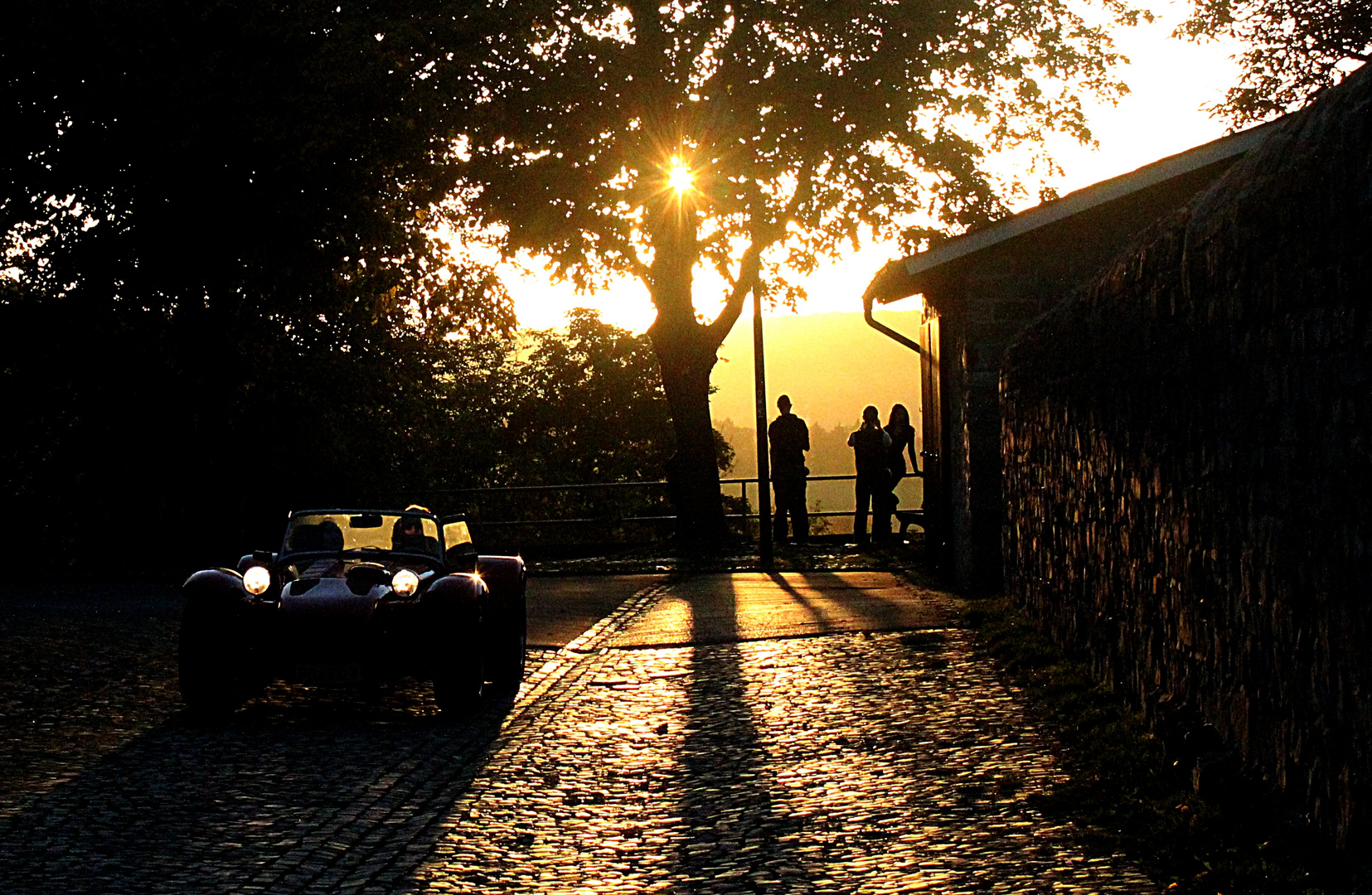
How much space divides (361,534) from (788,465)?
15670mm

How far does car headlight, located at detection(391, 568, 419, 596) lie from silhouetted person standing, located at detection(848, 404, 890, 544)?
600 inches

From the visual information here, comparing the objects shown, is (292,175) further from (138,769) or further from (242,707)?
(138,769)

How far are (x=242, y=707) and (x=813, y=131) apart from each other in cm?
1911

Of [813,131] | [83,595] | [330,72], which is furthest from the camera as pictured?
[813,131]

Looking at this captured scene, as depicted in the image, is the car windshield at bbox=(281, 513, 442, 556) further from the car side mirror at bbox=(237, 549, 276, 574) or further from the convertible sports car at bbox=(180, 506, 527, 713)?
the convertible sports car at bbox=(180, 506, 527, 713)

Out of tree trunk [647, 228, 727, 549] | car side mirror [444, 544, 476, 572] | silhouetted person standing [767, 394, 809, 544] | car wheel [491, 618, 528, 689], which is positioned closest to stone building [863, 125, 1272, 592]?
car wheel [491, 618, 528, 689]

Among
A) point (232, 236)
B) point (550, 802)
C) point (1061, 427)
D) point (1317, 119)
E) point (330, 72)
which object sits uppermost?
point (330, 72)

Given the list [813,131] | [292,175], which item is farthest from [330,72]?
[813,131]

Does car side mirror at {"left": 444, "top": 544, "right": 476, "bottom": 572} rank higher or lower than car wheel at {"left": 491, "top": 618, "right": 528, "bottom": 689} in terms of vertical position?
higher

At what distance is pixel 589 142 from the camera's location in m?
27.9

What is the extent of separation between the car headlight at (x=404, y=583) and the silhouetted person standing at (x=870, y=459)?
15250mm

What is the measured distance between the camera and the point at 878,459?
25641 mm

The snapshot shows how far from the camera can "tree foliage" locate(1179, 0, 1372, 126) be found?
34750 millimetres

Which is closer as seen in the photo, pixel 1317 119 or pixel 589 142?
pixel 1317 119
